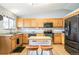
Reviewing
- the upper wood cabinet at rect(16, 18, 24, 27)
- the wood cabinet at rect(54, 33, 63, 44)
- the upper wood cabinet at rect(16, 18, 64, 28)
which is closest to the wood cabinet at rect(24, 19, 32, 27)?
the upper wood cabinet at rect(16, 18, 64, 28)

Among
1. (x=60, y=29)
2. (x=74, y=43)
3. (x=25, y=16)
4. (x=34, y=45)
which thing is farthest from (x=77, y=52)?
(x=25, y=16)

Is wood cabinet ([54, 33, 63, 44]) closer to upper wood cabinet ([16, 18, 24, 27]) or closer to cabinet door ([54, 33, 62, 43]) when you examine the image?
cabinet door ([54, 33, 62, 43])

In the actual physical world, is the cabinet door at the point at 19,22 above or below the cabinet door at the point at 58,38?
above

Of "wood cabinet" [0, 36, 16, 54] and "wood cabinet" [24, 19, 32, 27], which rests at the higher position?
"wood cabinet" [24, 19, 32, 27]

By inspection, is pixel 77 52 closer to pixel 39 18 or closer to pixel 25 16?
pixel 39 18

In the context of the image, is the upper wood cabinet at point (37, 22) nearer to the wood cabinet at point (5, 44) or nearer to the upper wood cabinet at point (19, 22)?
the upper wood cabinet at point (19, 22)

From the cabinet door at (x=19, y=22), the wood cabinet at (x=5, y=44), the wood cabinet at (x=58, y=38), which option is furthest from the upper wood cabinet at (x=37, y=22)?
the wood cabinet at (x=5, y=44)

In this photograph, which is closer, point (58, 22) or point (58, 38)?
point (58, 38)

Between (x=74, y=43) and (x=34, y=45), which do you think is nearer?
(x=74, y=43)

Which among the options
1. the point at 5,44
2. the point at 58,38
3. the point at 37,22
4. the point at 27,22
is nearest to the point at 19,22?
the point at 27,22

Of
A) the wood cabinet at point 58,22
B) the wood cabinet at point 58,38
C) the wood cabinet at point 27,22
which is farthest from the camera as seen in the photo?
the wood cabinet at point 27,22

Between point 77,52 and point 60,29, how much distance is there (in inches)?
222

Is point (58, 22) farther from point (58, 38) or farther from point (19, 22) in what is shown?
point (19, 22)
